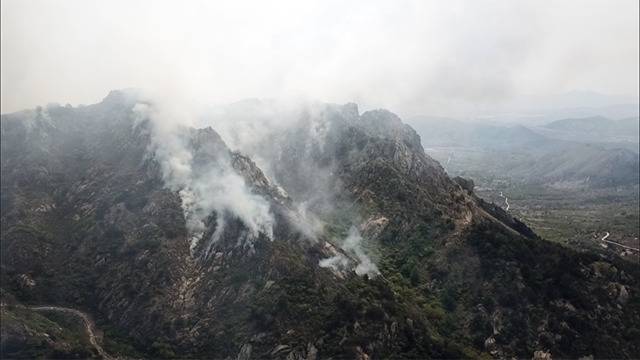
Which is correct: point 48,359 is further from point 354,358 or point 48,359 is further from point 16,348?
point 354,358

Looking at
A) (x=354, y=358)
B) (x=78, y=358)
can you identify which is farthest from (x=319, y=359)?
(x=78, y=358)

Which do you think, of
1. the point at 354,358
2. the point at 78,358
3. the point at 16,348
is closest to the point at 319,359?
the point at 354,358

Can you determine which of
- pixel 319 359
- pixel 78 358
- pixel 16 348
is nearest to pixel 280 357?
pixel 319 359

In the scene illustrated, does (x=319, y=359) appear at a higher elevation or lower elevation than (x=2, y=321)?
lower

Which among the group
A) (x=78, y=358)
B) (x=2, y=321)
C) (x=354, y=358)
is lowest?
(x=354, y=358)

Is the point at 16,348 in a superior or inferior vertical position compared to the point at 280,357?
superior

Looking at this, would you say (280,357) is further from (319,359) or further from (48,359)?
(48,359)

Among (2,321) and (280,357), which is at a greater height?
(2,321)

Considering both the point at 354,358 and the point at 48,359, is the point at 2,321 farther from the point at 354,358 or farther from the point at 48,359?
the point at 354,358
